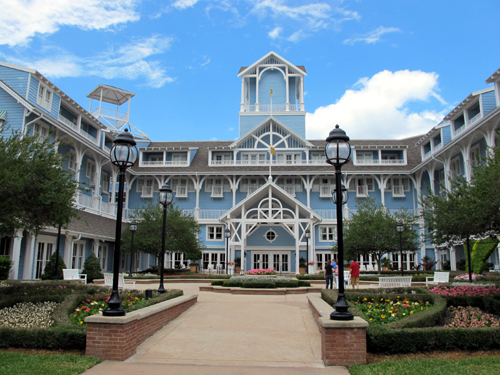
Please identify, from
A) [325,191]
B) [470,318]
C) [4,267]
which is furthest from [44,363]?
[325,191]

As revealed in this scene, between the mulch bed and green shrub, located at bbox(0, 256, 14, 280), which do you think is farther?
green shrub, located at bbox(0, 256, 14, 280)

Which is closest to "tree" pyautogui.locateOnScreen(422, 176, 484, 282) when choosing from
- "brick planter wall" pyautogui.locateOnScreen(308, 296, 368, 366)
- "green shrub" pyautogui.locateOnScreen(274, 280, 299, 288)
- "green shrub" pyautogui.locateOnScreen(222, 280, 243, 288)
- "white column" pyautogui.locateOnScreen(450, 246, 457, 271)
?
"green shrub" pyautogui.locateOnScreen(274, 280, 299, 288)

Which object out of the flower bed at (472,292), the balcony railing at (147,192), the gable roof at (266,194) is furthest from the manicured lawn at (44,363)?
the balcony railing at (147,192)

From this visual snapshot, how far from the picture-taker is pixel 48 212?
12562mm

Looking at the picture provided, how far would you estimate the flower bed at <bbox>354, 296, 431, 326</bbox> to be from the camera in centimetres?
956

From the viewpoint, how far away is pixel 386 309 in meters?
10.4

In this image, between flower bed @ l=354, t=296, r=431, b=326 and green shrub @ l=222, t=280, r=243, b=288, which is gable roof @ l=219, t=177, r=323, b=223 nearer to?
green shrub @ l=222, t=280, r=243, b=288

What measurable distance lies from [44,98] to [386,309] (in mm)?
23150

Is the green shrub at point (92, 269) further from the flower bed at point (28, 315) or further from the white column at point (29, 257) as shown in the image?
the flower bed at point (28, 315)

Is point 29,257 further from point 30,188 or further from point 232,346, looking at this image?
point 232,346

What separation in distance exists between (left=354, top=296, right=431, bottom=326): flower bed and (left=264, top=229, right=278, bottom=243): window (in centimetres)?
2424

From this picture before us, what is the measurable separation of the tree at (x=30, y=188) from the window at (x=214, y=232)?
23696 mm

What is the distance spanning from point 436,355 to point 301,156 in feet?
104

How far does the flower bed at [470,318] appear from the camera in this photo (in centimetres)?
934
